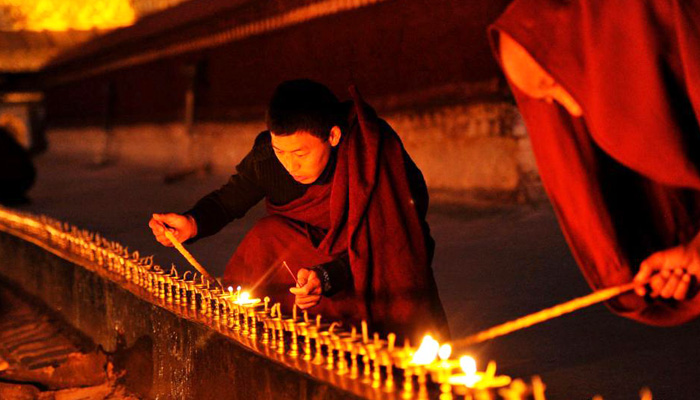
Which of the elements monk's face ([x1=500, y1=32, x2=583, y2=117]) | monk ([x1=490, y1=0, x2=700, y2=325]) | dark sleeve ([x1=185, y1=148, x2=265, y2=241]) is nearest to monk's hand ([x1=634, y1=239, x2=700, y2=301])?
monk ([x1=490, y1=0, x2=700, y2=325])

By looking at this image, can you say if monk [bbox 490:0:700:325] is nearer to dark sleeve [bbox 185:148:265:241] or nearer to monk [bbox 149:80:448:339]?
monk [bbox 149:80:448:339]

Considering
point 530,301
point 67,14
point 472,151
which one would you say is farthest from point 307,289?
point 67,14

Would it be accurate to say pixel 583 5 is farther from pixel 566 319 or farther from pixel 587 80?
pixel 566 319

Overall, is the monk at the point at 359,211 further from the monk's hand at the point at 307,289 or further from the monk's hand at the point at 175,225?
the monk's hand at the point at 175,225

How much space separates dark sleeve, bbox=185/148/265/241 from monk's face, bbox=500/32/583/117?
5.24 ft

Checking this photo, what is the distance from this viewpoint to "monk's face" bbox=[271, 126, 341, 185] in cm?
308

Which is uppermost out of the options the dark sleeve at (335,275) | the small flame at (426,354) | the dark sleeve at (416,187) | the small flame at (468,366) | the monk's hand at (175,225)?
the dark sleeve at (416,187)

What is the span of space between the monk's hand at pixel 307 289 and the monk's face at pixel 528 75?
3.46ft

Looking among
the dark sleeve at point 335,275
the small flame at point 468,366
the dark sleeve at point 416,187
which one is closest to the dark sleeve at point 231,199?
the dark sleeve at point 335,275

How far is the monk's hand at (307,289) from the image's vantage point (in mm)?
2914

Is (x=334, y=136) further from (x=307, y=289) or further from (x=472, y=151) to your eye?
(x=472, y=151)

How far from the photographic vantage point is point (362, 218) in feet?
10.2

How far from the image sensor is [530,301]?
4.62 m

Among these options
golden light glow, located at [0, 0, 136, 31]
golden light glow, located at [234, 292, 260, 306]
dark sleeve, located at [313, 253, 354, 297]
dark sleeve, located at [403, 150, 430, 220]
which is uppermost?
golden light glow, located at [0, 0, 136, 31]
